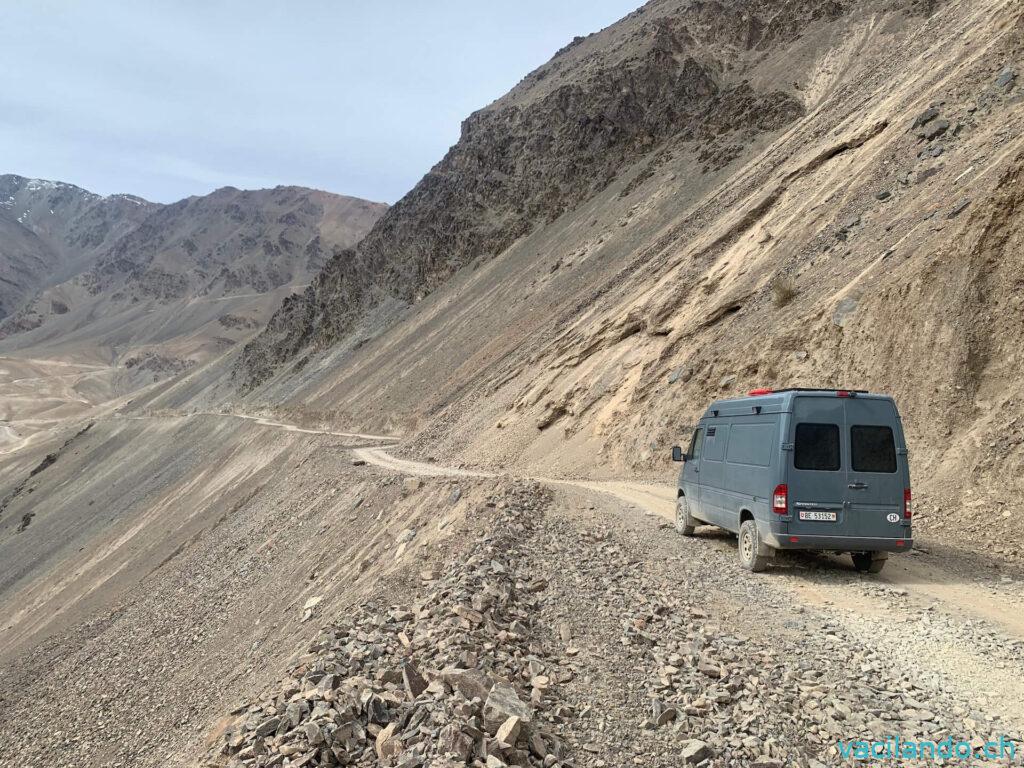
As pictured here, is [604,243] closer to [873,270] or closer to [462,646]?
[873,270]

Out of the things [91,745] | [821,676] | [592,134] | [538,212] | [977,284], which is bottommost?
[91,745]

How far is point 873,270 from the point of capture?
1341cm

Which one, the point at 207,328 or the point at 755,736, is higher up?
the point at 207,328

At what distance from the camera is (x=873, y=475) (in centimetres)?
741

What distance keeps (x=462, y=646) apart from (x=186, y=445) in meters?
48.9

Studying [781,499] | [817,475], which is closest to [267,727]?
[781,499]

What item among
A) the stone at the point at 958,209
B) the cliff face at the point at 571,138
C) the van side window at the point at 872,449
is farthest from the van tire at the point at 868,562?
the cliff face at the point at 571,138

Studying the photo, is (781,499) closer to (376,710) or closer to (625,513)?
(625,513)

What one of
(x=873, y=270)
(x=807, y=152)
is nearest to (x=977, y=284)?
(x=873, y=270)

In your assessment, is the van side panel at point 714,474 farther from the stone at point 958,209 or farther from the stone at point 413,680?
the stone at point 958,209

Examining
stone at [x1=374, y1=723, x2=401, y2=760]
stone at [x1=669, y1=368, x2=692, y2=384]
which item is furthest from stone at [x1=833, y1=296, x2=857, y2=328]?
stone at [x1=374, y1=723, x2=401, y2=760]

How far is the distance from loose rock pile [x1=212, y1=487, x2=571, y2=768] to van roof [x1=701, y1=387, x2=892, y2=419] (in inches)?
137

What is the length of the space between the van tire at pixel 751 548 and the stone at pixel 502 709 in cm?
403

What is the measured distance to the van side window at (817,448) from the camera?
24.3 feet
